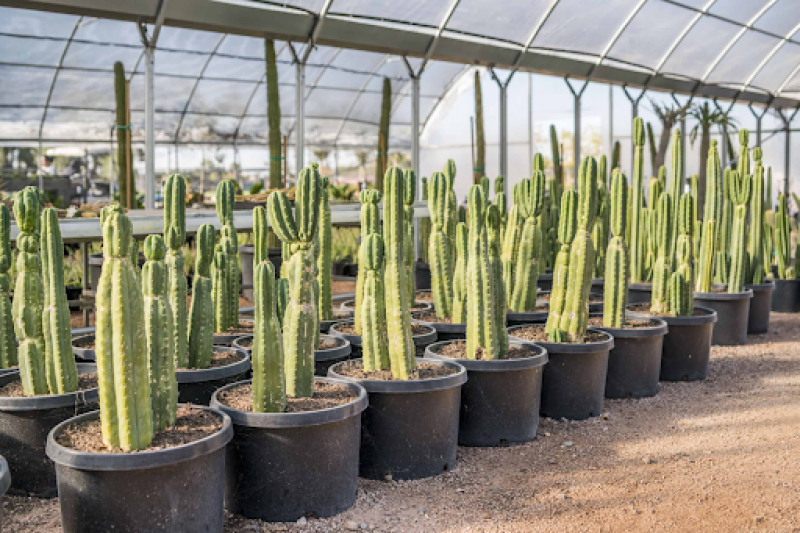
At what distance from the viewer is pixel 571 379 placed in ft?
12.2

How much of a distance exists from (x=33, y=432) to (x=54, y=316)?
40cm

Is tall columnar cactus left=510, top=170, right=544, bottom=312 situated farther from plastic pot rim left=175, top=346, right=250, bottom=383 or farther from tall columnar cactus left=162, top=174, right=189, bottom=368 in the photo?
tall columnar cactus left=162, top=174, right=189, bottom=368

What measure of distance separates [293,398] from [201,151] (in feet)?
41.6

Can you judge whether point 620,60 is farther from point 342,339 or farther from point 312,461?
point 312,461

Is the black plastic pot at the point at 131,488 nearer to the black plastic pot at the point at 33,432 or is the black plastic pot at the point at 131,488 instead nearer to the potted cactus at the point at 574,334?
the black plastic pot at the point at 33,432

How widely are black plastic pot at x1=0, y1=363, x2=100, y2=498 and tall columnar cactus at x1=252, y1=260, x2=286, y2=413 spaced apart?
2.00 ft

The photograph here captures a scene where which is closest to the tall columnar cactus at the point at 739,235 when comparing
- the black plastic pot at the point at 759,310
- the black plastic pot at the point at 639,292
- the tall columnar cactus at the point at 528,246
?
the black plastic pot at the point at 759,310

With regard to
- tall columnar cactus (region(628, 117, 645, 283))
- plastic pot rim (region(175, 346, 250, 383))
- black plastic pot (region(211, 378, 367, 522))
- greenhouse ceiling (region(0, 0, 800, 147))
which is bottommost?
black plastic pot (region(211, 378, 367, 522))

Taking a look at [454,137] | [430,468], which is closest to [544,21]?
[430,468]

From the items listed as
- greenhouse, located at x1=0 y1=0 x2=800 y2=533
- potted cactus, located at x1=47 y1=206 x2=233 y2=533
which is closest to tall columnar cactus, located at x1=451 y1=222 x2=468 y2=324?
greenhouse, located at x1=0 y1=0 x2=800 y2=533

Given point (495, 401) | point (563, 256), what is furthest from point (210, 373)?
point (563, 256)

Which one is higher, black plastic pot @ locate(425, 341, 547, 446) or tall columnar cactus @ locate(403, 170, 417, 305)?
tall columnar cactus @ locate(403, 170, 417, 305)

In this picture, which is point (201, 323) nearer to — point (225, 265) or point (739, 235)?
point (225, 265)

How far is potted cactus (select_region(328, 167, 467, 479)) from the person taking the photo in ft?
9.40
